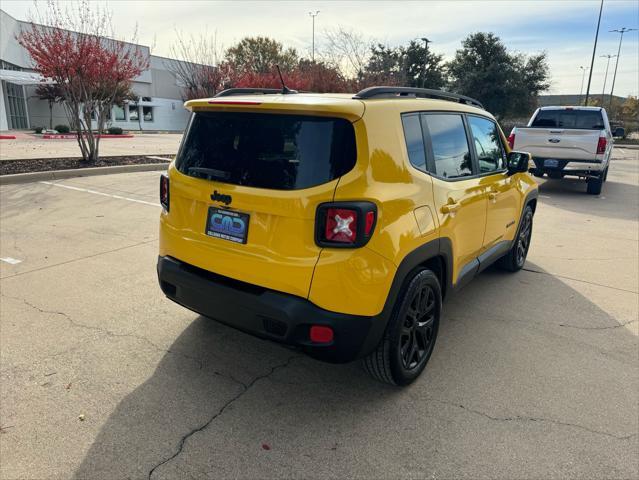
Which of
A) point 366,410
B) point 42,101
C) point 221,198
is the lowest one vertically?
point 366,410

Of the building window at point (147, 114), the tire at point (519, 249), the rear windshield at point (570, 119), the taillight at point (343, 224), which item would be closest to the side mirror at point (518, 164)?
the tire at point (519, 249)

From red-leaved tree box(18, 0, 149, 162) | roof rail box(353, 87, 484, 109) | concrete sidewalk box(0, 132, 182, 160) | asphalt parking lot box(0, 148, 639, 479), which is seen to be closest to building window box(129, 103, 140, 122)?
concrete sidewalk box(0, 132, 182, 160)

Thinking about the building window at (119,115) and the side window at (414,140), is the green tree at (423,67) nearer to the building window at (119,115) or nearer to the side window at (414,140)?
the building window at (119,115)

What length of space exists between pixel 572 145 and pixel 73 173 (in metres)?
11.5

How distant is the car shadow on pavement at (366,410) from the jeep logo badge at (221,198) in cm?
117

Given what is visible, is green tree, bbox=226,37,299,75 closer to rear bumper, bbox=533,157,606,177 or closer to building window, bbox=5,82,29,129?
building window, bbox=5,82,29,129

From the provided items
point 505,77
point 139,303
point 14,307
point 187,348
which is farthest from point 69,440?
point 505,77

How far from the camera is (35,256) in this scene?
5129 millimetres

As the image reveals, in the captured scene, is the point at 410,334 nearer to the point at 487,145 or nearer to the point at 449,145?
the point at 449,145

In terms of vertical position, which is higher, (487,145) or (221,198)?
(487,145)

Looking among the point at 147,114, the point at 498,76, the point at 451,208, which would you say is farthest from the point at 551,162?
the point at 147,114

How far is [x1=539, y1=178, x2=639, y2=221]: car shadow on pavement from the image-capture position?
9031mm

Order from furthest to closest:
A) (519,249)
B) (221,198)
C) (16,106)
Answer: (16,106), (519,249), (221,198)

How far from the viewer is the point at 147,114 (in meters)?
49.8
